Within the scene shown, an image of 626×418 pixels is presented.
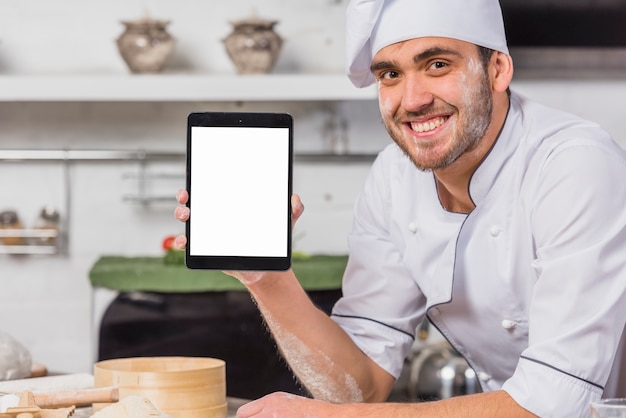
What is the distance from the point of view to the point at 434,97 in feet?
4.53

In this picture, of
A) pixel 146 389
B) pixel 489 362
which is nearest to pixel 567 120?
pixel 489 362

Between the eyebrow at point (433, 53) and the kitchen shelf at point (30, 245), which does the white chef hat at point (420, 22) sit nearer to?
the eyebrow at point (433, 53)

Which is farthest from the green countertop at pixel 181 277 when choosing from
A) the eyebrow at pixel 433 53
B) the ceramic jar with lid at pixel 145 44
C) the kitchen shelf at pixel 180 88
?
the eyebrow at pixel 433 53

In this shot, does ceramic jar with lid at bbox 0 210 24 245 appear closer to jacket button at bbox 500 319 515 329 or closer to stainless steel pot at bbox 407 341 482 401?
stainless steel pot at bbox 407 341 482 401

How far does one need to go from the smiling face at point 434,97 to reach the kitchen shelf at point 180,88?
55.4 inches

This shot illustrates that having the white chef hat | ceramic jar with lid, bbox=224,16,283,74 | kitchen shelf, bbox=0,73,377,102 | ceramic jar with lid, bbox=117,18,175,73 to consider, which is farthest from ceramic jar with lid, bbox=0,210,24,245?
the white chef hat

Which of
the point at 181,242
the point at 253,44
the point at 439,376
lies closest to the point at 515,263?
the point at 181,242

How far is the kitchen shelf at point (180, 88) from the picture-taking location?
9.30 ft

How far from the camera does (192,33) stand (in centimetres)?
311

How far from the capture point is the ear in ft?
4.71

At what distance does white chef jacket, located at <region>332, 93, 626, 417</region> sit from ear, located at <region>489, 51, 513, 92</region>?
0.16 ft

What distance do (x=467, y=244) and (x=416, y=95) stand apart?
0.25m

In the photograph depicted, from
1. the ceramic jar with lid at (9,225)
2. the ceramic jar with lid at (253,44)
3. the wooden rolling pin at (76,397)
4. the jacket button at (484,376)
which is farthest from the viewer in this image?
the ceramic jar with lid at (9,225)

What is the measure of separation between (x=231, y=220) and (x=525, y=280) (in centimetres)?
45
